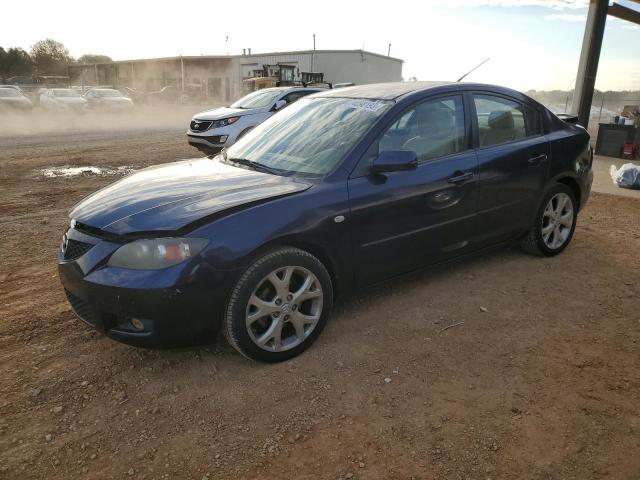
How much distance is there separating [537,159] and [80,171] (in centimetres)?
828

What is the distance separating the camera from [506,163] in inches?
158

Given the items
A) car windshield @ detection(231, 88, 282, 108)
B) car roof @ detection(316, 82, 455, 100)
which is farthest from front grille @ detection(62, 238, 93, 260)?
car windshield @ detection(231, 88, 282, 108)

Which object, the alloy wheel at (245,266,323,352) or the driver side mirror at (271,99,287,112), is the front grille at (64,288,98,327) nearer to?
the alloy wheel at (245,266,323,352)

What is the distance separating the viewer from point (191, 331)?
2693mm

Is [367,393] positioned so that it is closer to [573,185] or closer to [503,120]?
[503,120]

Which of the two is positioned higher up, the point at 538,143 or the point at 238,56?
the point at 238,56

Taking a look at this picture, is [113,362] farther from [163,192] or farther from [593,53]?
[593,53]

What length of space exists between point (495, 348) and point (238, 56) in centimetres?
4619

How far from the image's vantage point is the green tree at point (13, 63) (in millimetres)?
49219

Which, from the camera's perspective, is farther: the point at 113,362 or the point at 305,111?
the point at 305,111

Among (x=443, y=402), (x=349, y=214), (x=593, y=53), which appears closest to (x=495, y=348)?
(x=443, y=402)

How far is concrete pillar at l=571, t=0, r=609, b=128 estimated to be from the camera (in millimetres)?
12039

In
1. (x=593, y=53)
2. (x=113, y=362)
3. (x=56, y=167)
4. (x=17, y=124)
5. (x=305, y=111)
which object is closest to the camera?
(x=113, y=362)

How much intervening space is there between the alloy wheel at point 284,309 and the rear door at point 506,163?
1.64 meters
